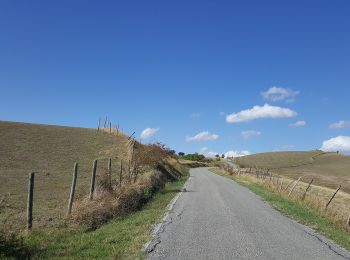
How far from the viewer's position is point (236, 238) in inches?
529

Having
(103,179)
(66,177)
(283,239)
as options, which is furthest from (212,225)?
(66,177)

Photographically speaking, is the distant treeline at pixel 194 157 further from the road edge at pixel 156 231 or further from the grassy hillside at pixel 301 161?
the road edge at pixel 156 231

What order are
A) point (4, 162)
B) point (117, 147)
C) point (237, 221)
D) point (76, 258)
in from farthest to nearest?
point (117, 147) < point (4, 162) < point (237, 221) < point (76, 258)

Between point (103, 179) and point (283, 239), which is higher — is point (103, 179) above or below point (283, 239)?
above

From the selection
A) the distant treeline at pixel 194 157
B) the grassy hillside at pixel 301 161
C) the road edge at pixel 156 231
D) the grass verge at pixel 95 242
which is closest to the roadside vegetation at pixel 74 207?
the grass verge at pixel 95 242

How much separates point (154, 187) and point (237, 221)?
14.9 metres

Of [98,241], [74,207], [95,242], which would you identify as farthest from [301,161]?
[95,242]

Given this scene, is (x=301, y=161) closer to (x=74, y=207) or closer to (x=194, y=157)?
(x=194, y=157)

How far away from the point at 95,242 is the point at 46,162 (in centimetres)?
2839

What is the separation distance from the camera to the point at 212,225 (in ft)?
52.0

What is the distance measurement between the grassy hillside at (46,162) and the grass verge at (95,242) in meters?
1.52

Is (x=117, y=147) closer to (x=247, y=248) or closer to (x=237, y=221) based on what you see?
(x=237, y=221)

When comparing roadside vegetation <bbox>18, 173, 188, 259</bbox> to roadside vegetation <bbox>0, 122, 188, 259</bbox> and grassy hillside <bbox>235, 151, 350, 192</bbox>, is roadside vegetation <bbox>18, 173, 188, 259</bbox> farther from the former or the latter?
grassy hillside <bbox>235, 151, 350, 192</bbox>

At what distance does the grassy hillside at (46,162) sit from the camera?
18.5 m
